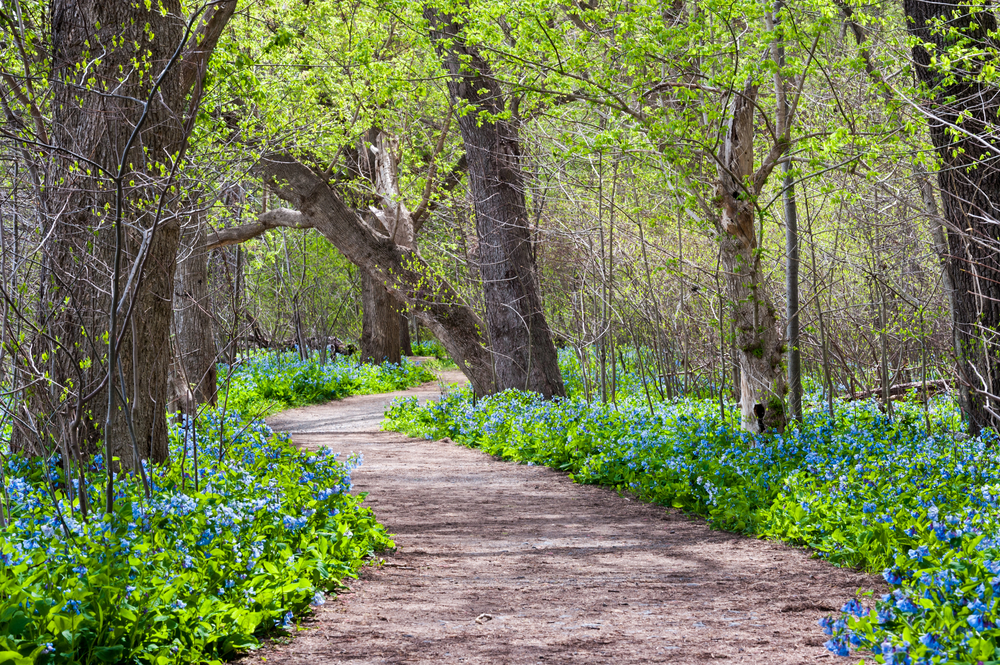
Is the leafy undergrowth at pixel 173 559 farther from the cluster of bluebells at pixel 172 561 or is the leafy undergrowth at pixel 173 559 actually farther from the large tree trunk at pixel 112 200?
the large tree trunk at pixel 112 200

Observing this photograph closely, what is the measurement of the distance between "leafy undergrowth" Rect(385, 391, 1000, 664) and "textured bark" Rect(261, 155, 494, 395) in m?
2.11

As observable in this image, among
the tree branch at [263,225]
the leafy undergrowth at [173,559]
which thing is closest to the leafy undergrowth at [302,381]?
the tree branch at [263,225]

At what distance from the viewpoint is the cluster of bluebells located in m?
2.92

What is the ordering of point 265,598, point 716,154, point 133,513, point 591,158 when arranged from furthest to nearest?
point 591,158 < point 716,154 < point 133,513 < point 265,598

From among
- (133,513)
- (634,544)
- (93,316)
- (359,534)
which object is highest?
(93,316)

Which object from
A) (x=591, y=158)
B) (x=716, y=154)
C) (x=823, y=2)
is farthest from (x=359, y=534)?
(x=591, y=158)

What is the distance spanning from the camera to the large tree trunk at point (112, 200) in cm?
521

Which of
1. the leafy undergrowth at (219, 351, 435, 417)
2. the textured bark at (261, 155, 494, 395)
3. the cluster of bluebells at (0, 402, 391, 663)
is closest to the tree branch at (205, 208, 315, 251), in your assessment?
the textured bark at (261, 155, 494, 395)

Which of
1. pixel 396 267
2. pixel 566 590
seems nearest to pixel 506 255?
pixel 396 267

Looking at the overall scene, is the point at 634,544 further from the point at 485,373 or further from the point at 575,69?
the point at 485,373

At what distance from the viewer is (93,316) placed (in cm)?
541

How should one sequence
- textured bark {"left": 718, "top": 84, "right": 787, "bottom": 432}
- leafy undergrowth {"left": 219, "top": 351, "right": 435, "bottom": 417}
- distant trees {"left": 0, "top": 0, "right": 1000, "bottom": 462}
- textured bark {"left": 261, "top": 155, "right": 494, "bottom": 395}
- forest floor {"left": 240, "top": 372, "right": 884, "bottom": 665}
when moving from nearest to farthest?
forest floor {"left": 240, "top": 372, "right": 884, "bottom": 665}
distant trees {"left": 0, "top": 0, "right": 1000, "bottom": 462}
textured bark {"left": 718, "top": 84, "right": 787, "bottom": 432}
textured bark {"left": 261, "top": 155, "right": 494, "bottom": 395}
leafy undergrowth {"left": 219, "top": 351, "right": 435, "bottom": 417}

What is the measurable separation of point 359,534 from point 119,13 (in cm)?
389

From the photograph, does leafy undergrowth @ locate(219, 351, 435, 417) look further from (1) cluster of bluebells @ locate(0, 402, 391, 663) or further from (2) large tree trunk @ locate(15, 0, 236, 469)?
(1) cluster of bluebells @ locate(0, 402, 391, 663)
